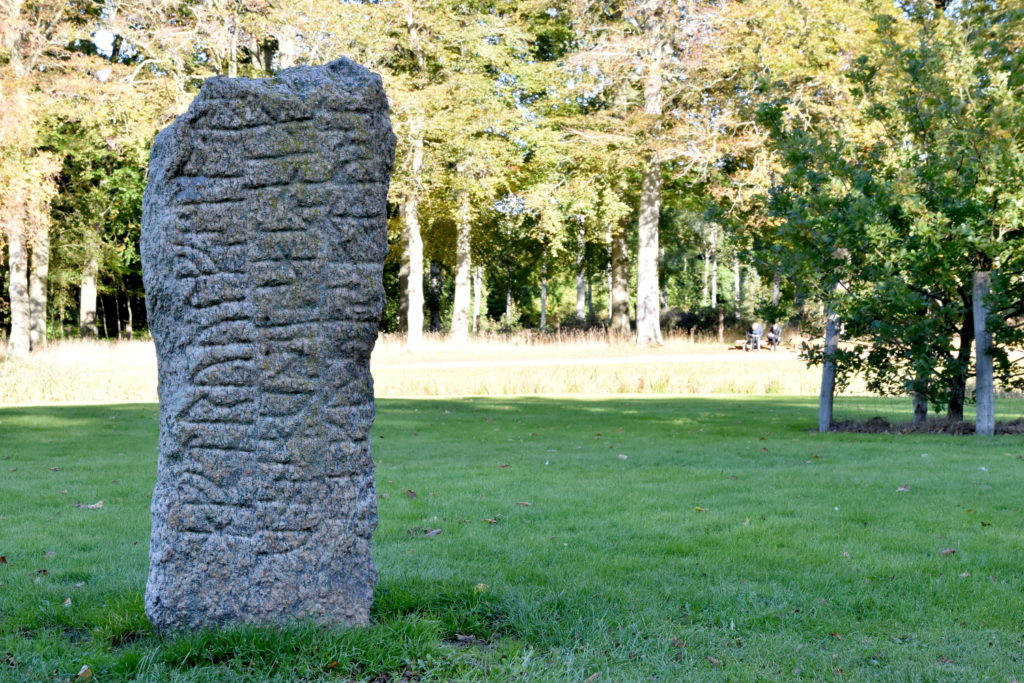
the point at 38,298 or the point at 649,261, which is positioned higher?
the point at 649,261

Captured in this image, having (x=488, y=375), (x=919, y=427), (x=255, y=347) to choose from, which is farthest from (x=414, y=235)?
(x=255, y=347)

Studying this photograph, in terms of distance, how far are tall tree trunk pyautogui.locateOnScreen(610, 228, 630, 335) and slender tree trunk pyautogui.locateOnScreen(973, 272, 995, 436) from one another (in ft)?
71.0

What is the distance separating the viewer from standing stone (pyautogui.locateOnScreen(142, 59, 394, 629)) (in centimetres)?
443

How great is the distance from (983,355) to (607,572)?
31.7 ft

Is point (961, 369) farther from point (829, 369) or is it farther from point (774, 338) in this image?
point (774, 338)

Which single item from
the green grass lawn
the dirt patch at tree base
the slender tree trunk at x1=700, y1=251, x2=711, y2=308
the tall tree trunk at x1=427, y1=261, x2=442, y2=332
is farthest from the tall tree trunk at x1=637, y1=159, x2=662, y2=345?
the slender tree trunk at x1=700, y1=251, x2=711, y2=308

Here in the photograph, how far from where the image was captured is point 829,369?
14.3 meters

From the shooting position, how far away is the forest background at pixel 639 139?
13.4 meters

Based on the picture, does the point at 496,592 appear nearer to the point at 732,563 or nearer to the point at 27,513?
the point at 732,563

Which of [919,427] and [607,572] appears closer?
[607,572]

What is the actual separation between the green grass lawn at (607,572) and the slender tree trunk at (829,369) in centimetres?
256

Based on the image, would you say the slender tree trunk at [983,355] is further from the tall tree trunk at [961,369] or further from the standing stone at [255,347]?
the standing stone at [255,347]

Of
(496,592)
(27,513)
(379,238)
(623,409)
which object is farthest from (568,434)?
(379,238)

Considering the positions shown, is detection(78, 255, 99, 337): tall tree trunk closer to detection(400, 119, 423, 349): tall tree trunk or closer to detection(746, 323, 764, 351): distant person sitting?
detection(400, 119, 423, 349): tall tree trunk
